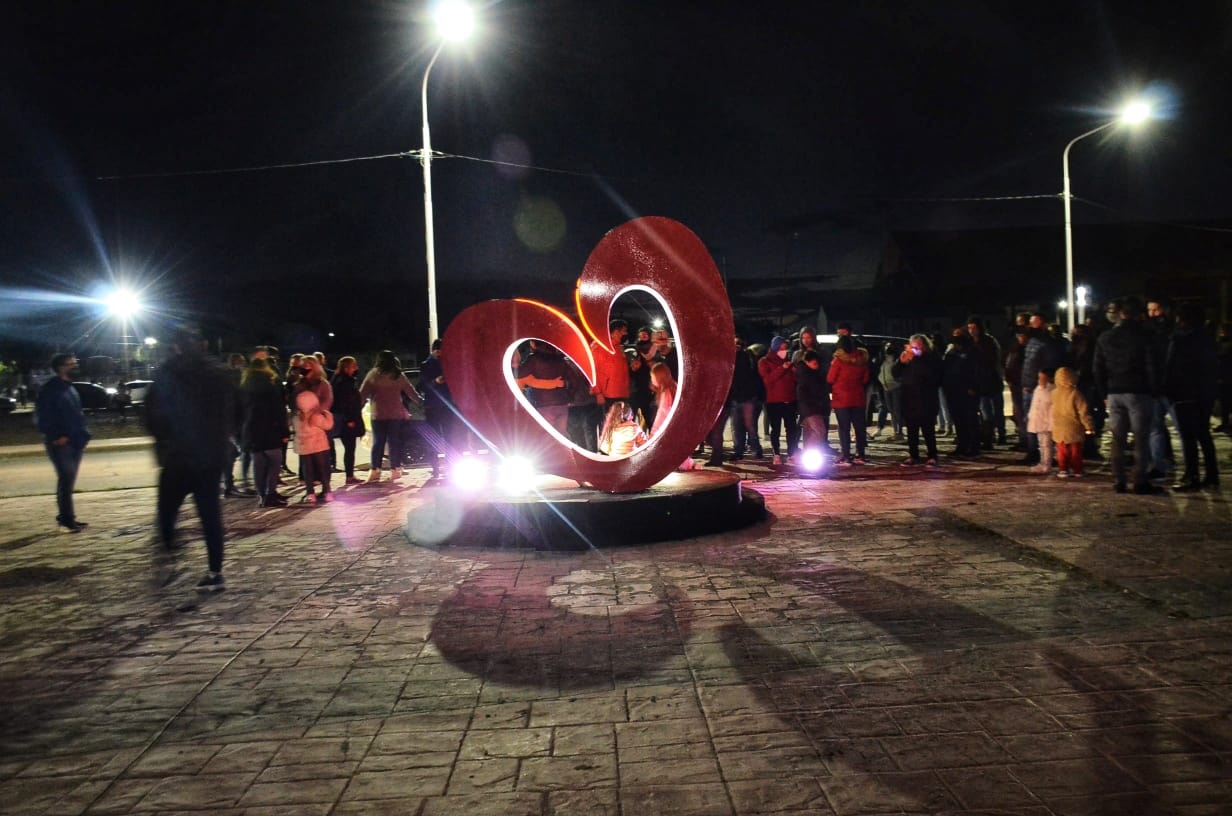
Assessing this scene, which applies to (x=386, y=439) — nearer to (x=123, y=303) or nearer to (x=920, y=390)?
(x=920, y=390)

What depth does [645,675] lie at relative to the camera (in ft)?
15.2

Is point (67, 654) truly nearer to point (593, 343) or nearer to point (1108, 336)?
point (593, 343)

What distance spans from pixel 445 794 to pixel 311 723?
1.06 metres

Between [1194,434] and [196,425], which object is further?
[1194,434]

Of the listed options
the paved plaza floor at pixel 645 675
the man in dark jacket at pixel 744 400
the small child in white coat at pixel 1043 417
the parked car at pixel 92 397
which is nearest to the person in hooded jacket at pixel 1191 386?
the paved plaza floor at pixel 645 675

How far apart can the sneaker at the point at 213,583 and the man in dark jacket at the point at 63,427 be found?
3246mm

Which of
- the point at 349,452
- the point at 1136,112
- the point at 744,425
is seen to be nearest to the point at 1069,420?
the point at 744,425

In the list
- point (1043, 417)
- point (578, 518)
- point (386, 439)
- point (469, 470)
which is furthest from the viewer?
point (469, 470)

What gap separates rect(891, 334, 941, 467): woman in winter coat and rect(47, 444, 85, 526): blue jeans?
9.89 metres

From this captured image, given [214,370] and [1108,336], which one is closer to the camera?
[214,370]

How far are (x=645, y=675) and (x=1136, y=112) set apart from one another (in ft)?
73.7

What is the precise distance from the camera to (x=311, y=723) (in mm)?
4152

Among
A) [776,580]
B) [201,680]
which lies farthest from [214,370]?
[776,580]

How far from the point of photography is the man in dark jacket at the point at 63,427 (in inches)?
359
